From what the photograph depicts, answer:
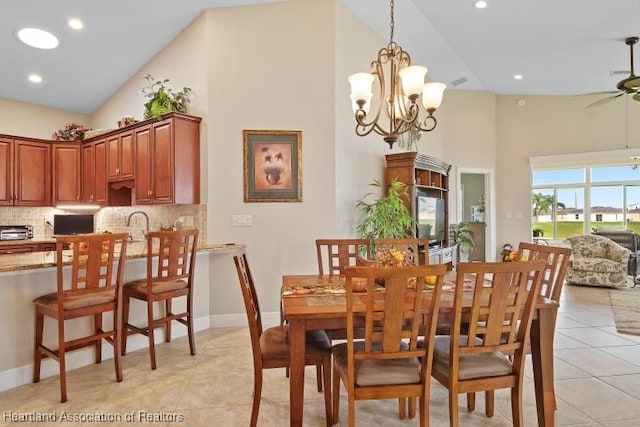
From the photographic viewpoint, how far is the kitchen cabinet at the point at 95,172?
5.05 meters

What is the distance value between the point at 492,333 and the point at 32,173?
6.32m

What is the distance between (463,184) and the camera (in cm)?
828

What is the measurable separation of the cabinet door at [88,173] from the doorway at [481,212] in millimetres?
6458

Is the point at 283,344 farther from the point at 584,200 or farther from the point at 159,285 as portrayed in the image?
the point at 584,200

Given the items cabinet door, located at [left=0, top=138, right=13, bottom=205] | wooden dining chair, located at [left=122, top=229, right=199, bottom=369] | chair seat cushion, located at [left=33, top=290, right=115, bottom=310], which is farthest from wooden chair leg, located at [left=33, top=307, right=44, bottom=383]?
cabinet door, located at [left=0, top=138, right=13, bottom=205]

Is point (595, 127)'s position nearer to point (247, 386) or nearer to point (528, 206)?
point (528, 206)

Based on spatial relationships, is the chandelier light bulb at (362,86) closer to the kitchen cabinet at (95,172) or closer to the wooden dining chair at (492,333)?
the wooden dining chair at (492,333)

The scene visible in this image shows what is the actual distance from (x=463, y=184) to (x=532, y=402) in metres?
6.39

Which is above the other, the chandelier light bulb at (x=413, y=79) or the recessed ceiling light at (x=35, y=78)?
the recessed ceiling light at (x=35, y=78)

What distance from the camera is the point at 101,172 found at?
5090 mm

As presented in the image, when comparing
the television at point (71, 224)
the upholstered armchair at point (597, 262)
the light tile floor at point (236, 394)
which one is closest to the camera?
the light tile floor at point (236, 394)

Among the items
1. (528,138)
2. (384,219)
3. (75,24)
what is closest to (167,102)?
(75,24)

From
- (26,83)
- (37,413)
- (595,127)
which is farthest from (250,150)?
(595,127)

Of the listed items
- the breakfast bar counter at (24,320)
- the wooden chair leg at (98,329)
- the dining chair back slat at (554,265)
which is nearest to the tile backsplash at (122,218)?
the breakfast bar counter at (24,320)
